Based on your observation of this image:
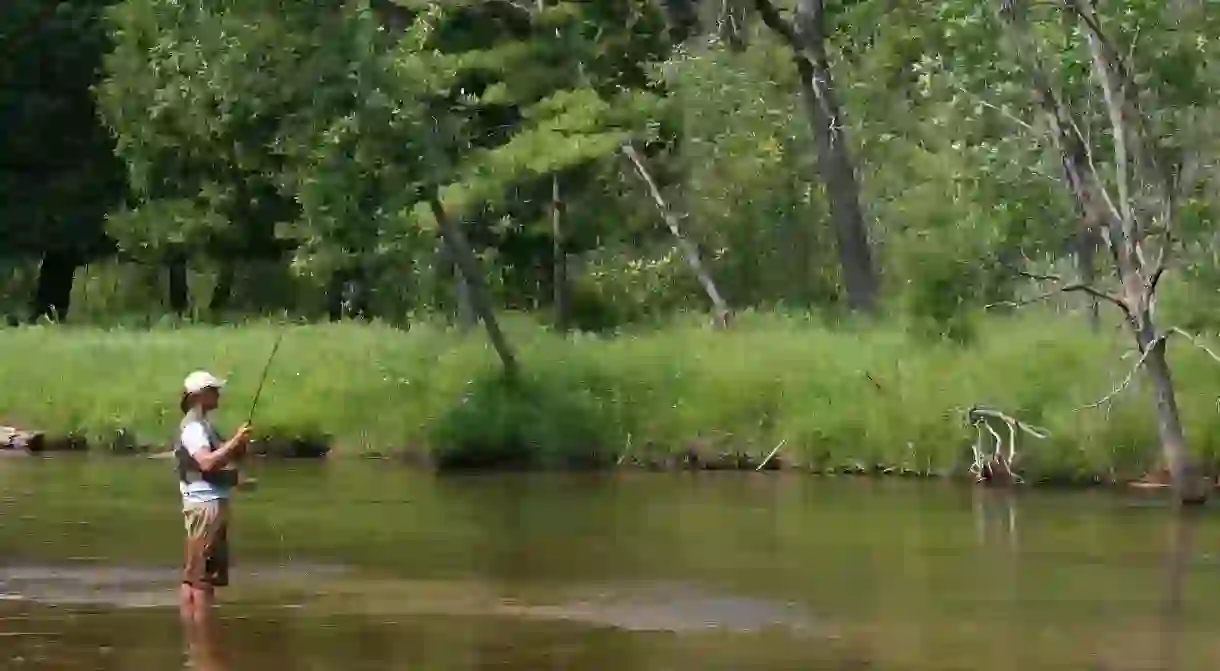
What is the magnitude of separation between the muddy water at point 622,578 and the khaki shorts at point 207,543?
0.39 metres

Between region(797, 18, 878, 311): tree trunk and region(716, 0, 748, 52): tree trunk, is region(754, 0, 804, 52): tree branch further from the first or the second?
region(716, 0, 748, 52): tree trunk

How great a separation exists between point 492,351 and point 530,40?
297 inches

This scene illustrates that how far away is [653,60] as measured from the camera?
1661 inches

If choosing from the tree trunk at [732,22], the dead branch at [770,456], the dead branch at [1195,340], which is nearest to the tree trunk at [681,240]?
the tree trunk at [732,22]

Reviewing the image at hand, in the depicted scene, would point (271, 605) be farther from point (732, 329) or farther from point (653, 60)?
point (653, 60)

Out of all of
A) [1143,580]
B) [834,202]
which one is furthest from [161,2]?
[1143,580]

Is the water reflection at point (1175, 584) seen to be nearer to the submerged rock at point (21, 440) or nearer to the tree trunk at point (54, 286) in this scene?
the submerged rock at point (21, 440)

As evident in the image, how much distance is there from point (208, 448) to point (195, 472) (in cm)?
23

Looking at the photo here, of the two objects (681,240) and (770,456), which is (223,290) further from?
(770,456)

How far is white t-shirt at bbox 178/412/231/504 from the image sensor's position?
48.9 feet

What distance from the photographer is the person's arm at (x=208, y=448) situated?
14.6 metres

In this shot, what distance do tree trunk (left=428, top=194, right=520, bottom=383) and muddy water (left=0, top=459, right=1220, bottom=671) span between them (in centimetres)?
372

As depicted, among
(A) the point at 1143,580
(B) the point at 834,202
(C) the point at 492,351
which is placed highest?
(B) the point at 834,202

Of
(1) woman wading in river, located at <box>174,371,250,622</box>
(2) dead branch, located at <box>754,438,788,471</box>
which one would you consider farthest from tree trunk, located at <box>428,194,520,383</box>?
(1) woman wading in river, located at <box>174,371,250,622</box>
